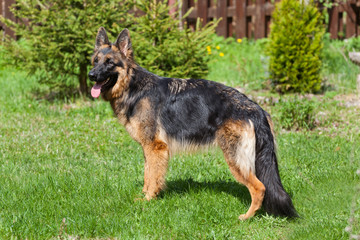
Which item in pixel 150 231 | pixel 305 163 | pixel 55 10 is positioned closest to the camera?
pixel 150 231

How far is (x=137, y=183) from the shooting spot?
15.5 ft

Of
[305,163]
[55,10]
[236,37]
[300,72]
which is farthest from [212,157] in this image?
[236,37]

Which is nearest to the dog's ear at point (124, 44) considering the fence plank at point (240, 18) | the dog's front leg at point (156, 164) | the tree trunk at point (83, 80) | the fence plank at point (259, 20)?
the dog's front leg at point (156, 164)

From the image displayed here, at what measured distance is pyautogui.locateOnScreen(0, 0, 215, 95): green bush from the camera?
25.6 ft

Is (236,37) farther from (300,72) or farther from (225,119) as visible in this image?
(225,119)

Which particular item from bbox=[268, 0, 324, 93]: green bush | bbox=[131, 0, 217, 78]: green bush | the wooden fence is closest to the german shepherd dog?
bbox=[131, 0, 217, 78]: green bush

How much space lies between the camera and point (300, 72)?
8594 mm

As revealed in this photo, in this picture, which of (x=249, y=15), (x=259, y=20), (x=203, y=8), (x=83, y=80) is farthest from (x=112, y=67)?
(x=203, y=8)

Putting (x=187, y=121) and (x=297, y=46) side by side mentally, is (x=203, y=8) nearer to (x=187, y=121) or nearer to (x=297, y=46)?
(x=297, y=46)

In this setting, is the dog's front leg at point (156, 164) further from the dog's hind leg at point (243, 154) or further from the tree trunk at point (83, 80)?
the tree trunk at point (83, 80)

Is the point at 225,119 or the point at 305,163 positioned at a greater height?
the point at 225,119

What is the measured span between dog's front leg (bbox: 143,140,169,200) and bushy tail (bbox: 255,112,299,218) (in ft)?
2.98

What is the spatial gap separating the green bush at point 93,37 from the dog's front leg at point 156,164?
3586 millimetres

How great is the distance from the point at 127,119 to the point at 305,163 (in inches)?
89.9
